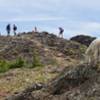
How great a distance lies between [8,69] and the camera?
53.6 metres

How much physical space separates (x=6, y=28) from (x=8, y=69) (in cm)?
2605

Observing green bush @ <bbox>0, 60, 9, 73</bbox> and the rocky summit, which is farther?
green bush @ <bbox>0, 60, 9, 73</bbox>

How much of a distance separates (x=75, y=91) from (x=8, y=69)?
29.9m

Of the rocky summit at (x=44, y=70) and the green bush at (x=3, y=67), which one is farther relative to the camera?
the green bush at (x=3, y=67)

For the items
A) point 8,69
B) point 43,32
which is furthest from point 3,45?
point 8,69

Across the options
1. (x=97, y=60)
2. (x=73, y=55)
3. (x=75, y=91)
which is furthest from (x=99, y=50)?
(x=73, y=55)

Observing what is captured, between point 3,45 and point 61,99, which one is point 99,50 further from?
point 3,45

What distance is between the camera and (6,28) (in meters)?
79.0

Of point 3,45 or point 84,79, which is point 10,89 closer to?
point 84,79

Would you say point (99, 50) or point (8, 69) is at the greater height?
point (99, 50)

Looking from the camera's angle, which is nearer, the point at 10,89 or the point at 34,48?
the point at 10,89

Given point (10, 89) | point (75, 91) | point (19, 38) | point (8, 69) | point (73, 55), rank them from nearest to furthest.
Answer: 1. point (75, 91)
2. point (10, 89)
3. point (8, 69)
4. point (73, 55)
5. point (19, 38)

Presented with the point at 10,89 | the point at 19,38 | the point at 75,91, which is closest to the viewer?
the point at 75,91

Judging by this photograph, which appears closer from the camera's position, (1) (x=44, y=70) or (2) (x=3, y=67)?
(1) (x=44, y=70)
